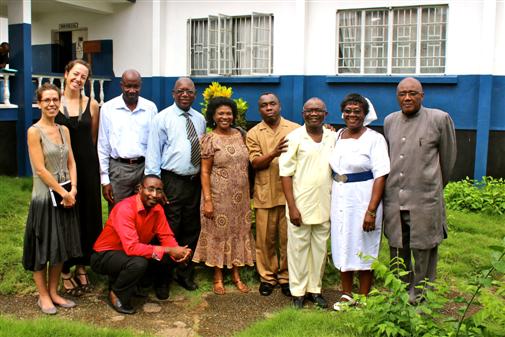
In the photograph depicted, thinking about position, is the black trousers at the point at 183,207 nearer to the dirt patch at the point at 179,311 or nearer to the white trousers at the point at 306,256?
the dirt patch at the point at 179,311

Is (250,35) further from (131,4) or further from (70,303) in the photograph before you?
(70,303)

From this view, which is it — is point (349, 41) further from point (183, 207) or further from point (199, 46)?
point (183, 207)

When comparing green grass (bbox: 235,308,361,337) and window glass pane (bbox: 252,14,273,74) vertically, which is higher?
window glass pane (bbox: 252,14,273,74)

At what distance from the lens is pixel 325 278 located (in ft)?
17.2

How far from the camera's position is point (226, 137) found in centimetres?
476

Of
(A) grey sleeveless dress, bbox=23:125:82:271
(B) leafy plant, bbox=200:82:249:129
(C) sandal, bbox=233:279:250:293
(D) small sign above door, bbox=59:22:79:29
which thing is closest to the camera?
(A) grey sleeveless dress, bbox=23:125:82:271

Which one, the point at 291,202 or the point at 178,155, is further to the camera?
the point at 178,155

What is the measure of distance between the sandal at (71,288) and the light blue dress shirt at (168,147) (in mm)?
1165

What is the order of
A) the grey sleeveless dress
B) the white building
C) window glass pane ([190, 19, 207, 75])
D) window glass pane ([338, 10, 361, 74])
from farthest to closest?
window glass pane ([190, 19, 207, 75]), window glass pane ([338, 10, 361, 74]), the white building, the grey sleeveless dress

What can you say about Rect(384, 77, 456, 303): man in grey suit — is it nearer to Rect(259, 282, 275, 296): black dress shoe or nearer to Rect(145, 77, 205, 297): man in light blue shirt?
Rect(259, 282, 275, 296): black dress shoe

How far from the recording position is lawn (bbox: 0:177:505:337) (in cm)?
384

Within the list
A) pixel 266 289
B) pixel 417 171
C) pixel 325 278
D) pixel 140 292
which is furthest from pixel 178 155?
pixel 417 171

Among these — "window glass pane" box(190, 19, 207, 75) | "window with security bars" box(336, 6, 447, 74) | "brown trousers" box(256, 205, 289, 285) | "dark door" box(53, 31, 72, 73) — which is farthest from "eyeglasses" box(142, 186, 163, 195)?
"dark door" box(53, 31, 72, 73)

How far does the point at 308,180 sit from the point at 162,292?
1.58 meters
